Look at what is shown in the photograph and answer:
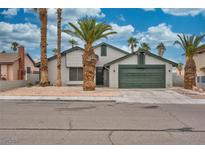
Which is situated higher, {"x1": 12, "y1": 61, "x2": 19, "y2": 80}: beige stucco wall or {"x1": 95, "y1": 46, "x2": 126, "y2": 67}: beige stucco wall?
{"x1": 95, "y1": 46, "x2": 126, "y2": 67}: beige stucco wall

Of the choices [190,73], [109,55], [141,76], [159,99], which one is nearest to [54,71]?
[109,55]

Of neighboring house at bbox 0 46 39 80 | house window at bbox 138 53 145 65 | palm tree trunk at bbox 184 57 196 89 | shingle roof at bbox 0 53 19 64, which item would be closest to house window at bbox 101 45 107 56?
house window at bbox 138 53 145 65

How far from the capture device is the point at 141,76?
1275 inches

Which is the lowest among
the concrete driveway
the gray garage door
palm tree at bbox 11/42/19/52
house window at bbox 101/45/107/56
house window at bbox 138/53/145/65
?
the concrete driveway

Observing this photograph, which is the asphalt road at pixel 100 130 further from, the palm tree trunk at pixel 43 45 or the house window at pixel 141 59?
the palm tree trunk at pixel 43 45

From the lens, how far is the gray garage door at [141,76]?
3234cm

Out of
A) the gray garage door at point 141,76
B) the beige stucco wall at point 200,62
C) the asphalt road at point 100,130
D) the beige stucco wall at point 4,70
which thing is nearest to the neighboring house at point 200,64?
the beige stucco wall at point 200,62

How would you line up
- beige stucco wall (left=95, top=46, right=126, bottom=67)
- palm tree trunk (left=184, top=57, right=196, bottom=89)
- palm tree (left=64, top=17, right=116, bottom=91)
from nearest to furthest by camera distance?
palm tree (left=64, top=17, right=116, bottom=91), palm tree trunk (left=184, top=57, right=196, bottom=89), beige stucco wall (left=95, top=46, right=126, bottom=67)

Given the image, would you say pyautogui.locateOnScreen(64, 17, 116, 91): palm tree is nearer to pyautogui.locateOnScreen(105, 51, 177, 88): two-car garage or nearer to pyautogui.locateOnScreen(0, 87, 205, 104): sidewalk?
pyautogui.locateOnScreen(0, 87, 205, 104): sidewalk

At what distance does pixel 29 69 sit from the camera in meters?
48.2

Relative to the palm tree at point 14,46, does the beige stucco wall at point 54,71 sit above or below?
below

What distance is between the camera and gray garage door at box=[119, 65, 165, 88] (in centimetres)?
3234
